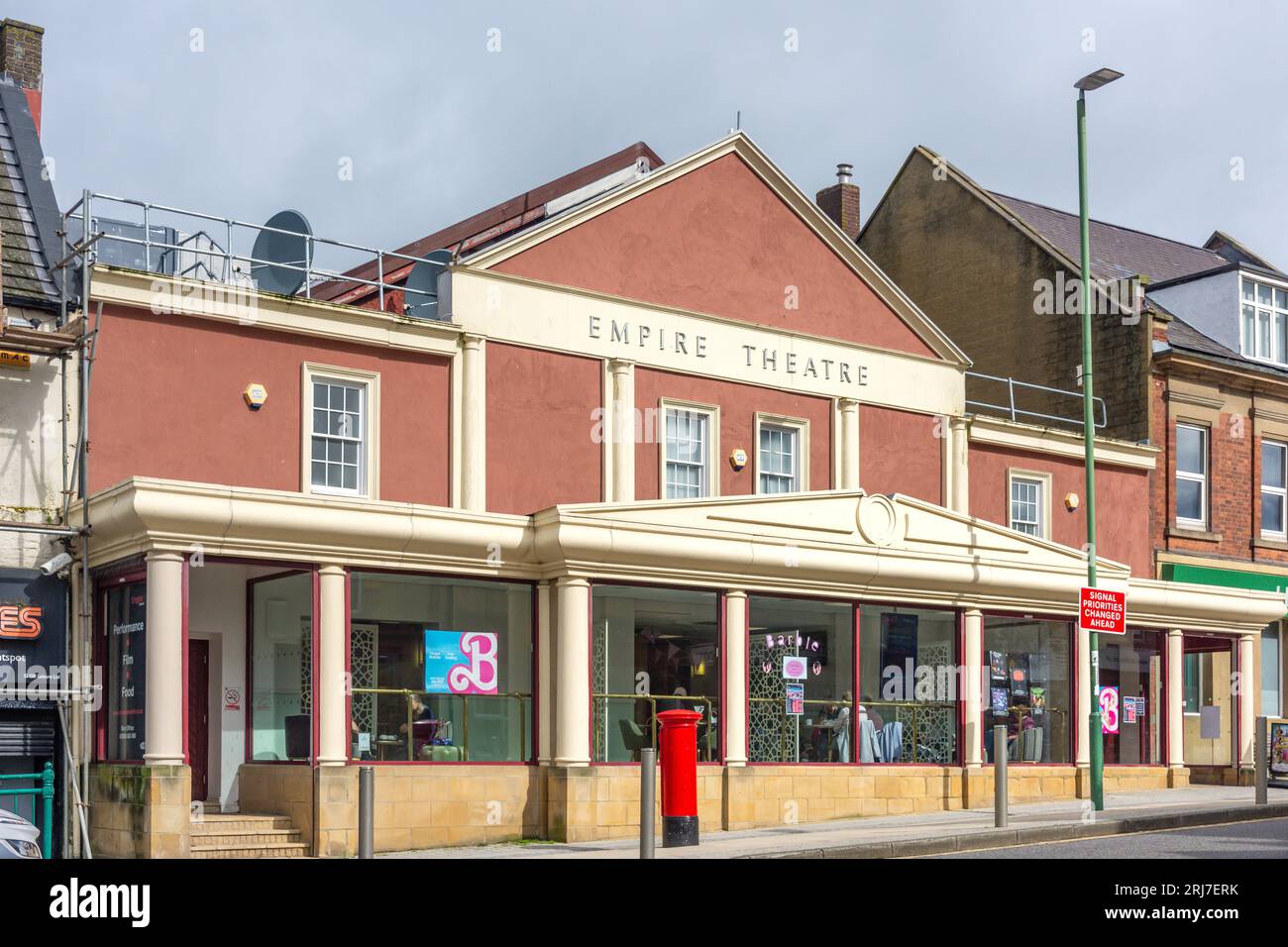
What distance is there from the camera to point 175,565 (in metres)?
17.5

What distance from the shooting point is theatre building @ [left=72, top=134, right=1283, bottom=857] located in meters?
18.5

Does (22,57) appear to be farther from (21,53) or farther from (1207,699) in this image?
(1207,699)

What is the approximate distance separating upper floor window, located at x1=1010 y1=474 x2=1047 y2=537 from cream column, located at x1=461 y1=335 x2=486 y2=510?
10.5 meters

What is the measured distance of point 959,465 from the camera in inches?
1048

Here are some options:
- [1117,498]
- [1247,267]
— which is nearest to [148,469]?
[1117,498]

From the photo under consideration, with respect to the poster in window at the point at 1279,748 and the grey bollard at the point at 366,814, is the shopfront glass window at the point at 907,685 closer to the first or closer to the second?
the poster in window at the point at 1279,748

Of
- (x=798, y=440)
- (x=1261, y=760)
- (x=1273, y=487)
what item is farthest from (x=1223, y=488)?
(x=798, y=440)

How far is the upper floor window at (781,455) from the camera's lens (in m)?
24.3

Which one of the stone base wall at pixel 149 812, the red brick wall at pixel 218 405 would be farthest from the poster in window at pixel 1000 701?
the stone base wall at pixel 149 812

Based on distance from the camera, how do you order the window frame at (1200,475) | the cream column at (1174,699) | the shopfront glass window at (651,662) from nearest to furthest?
the shopfront glass window at (651,662) → the cream column at (1174,699) → the window frame at (1200,475)

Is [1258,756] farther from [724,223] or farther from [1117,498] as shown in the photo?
[724,223]

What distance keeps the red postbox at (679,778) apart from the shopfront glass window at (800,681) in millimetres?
4654

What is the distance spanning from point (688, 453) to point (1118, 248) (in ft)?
50.4

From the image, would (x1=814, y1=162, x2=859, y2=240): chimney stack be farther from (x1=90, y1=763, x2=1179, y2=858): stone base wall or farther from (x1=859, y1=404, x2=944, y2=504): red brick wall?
(x1=90, y1=763, x2=1179, y2=858): stone base wall
